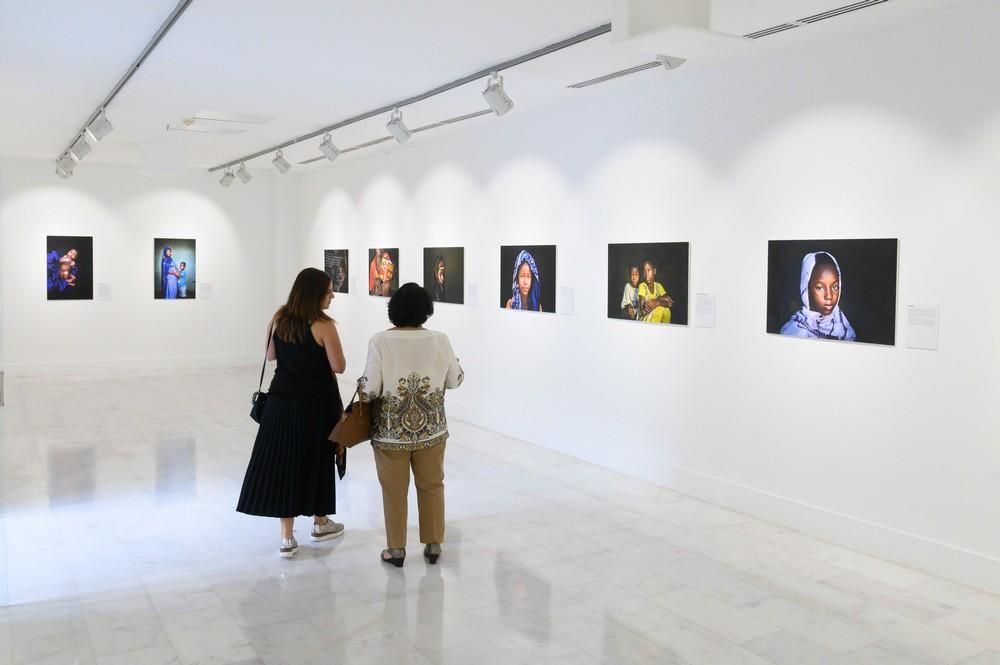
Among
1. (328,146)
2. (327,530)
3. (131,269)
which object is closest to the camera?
(327,530)

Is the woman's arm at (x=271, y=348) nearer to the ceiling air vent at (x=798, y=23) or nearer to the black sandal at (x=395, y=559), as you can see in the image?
the black sandal at (x=395, y=559)

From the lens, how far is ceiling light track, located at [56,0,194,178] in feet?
19.8

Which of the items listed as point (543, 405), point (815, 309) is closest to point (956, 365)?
point (815, 309)

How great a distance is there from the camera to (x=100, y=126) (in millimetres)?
9516

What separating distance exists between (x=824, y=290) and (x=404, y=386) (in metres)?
3.21

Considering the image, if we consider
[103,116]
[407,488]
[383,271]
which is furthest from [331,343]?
[383,271]

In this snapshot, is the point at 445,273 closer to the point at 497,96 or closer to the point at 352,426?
the point at 497,96

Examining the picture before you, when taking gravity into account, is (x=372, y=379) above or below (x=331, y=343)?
below

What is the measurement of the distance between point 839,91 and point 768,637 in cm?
386

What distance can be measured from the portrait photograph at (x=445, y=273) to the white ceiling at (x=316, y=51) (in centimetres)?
169

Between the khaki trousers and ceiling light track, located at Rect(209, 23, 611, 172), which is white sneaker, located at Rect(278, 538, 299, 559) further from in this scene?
ceiling light track, located at Rect(209, 23, 611, 172)

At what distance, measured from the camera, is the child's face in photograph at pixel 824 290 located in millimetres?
6352

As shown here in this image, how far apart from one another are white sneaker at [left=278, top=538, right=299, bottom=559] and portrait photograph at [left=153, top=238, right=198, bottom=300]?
11200 mm

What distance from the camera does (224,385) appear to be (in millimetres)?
14016
